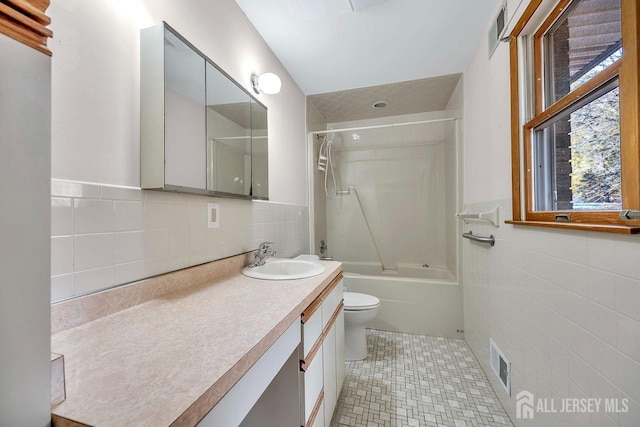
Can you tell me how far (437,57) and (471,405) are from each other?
2.37 meters

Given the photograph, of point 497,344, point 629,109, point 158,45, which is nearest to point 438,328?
point 497,344

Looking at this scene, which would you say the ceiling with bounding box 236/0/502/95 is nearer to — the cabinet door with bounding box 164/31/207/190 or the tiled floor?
the cabinet door with bounding box 164/31/207/190

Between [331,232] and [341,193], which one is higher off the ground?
[341,193]

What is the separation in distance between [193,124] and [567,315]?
5.42 feet

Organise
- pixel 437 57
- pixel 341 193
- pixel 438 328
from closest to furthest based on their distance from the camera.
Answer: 1. pixel 437 57
2. pixel 438 328
3. pixel 341 193

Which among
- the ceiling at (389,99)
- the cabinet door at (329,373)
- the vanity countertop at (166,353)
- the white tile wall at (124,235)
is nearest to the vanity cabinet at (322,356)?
the cabinet door at (329,373)

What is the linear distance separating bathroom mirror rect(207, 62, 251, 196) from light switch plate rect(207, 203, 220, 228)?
0.08 m

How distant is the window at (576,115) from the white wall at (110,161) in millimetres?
1448

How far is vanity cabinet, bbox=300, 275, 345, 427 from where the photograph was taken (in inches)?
36.8

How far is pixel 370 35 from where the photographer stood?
5.52 feet

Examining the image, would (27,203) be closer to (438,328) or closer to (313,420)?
(313,420)

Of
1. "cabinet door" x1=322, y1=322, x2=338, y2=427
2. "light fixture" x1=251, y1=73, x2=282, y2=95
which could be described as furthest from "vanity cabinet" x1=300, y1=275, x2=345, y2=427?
"light fixture" x1=251, y1=73, x2=282, y2=95

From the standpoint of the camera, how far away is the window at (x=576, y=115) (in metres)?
0.71

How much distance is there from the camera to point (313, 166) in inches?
103
